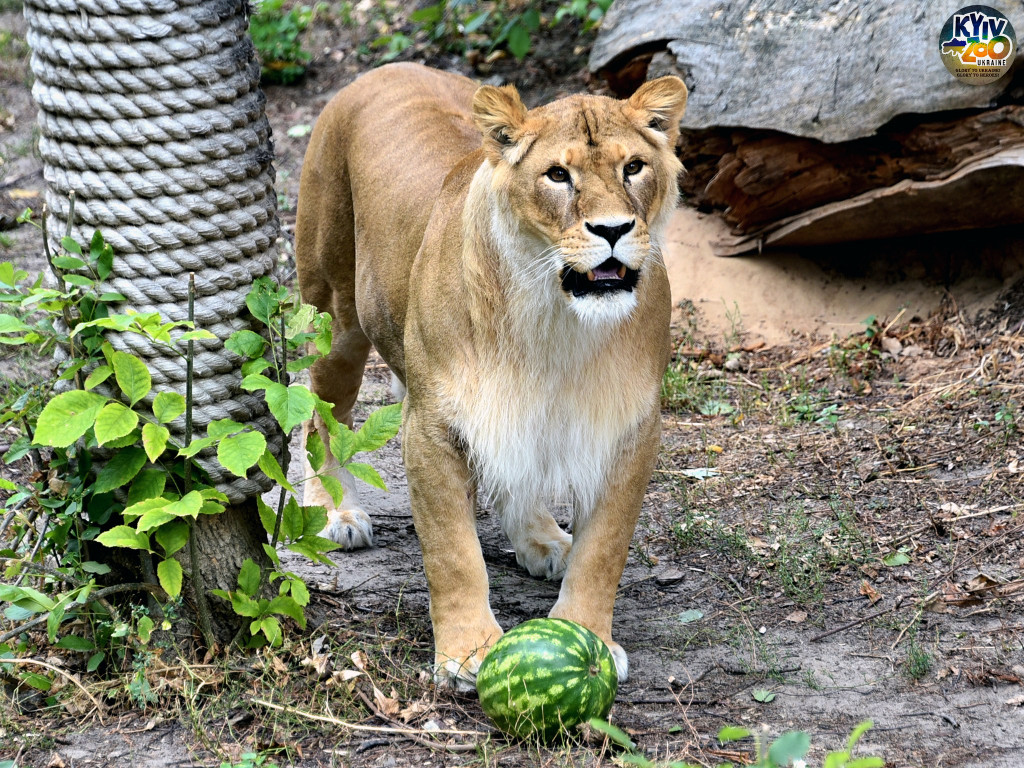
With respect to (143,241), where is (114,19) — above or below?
above

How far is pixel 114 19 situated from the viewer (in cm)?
295

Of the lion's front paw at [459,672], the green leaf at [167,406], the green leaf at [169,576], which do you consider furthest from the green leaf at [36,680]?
the lion's front paw at [459,672]

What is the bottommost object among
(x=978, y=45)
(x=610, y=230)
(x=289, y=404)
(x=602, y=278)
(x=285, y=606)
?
(x=285, y=606)

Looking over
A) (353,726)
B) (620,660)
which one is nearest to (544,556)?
(620,660)

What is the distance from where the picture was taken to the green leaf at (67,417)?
2775 millimetres

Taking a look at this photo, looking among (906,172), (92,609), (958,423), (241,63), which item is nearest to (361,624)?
(92,609)

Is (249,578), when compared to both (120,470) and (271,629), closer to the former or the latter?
(271,629)

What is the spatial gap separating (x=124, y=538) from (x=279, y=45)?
758 centimetres

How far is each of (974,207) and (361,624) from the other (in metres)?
3.66

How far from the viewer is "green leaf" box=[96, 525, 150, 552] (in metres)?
2.86

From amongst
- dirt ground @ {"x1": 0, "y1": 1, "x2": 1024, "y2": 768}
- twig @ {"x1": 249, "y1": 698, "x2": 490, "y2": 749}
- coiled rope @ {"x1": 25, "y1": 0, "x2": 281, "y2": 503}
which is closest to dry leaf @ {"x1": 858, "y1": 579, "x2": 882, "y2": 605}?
dirt ground @ {"x1": 0, "y1": 1, "x2": 1024, "y2": 768}

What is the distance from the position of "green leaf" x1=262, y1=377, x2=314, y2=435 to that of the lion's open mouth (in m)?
0.73

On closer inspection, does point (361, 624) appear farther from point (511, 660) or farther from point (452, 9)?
point (452, 9)

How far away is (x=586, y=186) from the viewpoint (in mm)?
2994
